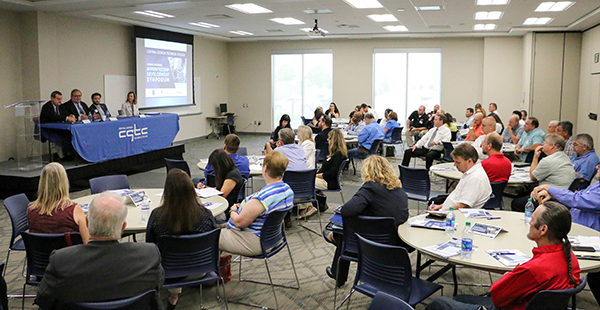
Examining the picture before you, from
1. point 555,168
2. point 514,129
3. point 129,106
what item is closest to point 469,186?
point 555,168

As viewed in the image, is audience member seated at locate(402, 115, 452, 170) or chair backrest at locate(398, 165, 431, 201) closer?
chair backrest at locate(398, 165, 431, 201)

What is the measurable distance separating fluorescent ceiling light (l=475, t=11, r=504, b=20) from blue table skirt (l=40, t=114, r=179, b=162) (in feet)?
25.5

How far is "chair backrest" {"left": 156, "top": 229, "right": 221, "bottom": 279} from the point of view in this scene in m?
3.37

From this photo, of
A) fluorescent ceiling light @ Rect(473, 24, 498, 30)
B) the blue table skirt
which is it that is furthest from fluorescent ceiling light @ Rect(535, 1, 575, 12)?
the blue table skirt

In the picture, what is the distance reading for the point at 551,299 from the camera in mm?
2490

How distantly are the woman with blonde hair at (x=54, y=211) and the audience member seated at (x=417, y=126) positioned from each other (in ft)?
33.1

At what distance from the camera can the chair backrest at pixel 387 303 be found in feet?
7.11

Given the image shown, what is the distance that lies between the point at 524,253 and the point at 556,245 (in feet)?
2.34

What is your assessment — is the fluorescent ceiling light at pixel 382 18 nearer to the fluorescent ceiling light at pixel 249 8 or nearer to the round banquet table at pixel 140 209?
the fluorescent ceiling light at pixel 249 8

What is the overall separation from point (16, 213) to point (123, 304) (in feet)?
8.07

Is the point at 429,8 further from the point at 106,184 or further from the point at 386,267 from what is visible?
the point at 386,267

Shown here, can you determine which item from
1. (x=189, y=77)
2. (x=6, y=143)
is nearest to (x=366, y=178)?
(x=6, y=143)

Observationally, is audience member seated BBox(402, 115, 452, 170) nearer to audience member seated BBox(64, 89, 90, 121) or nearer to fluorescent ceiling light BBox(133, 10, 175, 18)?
fluorescent ceiling light BBox(133, 10, 175, 18)

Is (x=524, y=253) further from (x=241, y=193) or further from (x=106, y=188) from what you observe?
(x=106, y=188)
